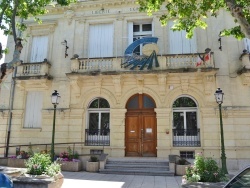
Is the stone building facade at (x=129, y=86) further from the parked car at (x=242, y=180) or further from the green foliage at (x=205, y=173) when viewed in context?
the parked car at (x=242, y=180)

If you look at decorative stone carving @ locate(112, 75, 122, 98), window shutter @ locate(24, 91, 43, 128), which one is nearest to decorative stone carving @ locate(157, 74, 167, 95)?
decorative stone carving @ locate(112, 75, 122, 98)

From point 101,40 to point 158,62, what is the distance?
4.32 m

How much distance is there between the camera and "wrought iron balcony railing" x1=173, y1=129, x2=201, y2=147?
12.8 m

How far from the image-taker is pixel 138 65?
43.5 ft

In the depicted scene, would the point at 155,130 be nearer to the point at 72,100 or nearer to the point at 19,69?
the point at 72,100

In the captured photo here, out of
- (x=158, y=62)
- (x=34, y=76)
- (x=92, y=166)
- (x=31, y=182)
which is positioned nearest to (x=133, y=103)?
(x=158, y=62)

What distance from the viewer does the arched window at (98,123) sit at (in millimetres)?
13664

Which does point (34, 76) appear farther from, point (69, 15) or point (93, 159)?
point (93, 159)

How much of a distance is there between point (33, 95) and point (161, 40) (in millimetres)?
8776

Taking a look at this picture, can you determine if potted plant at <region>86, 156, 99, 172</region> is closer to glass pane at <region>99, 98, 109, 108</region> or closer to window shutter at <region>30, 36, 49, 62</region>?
glass pane at <region>99, 98, 109, 108</region>

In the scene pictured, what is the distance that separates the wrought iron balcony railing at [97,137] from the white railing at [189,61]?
5296 mm

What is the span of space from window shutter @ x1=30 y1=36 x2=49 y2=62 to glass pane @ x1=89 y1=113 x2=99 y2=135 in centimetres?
520

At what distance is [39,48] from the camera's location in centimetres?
1576

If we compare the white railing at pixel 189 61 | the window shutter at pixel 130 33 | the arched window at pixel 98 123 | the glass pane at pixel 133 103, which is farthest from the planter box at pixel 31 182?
the window shutter at pixel 130 33
